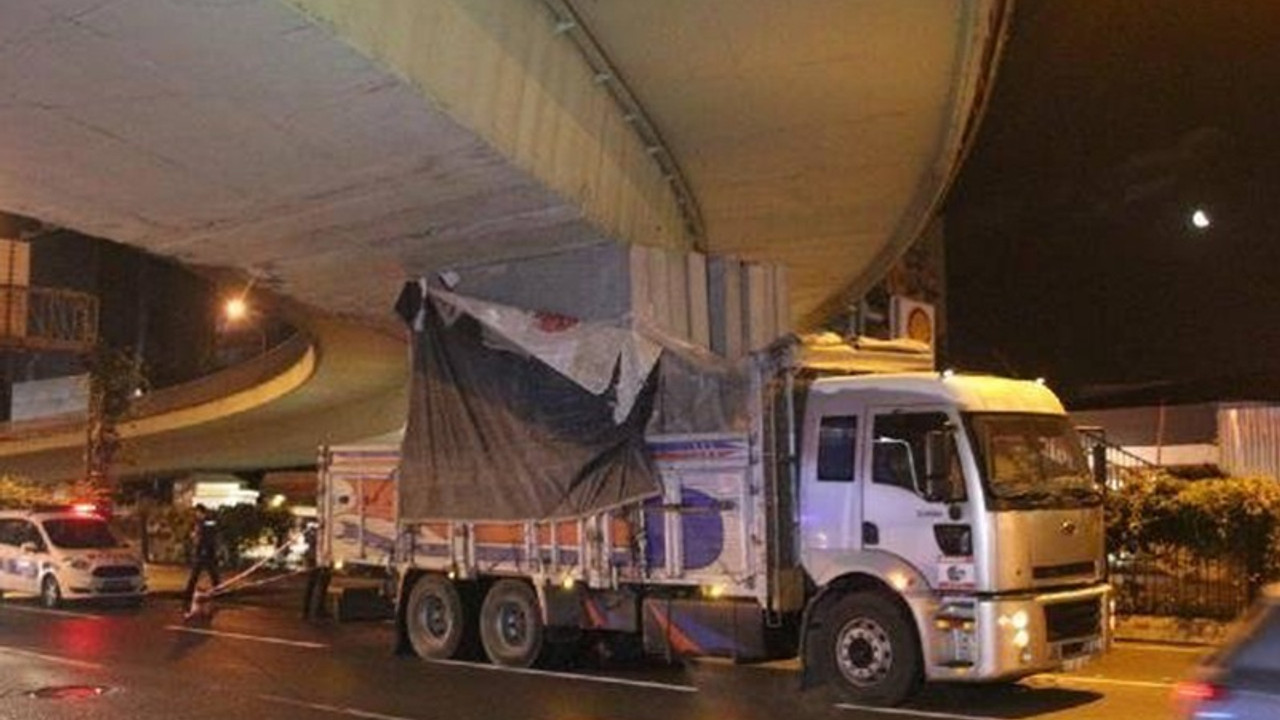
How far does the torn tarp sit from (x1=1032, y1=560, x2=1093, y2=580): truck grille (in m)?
3.55

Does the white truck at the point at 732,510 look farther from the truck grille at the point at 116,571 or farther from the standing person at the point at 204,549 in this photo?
the truck grille at the point at 116,571

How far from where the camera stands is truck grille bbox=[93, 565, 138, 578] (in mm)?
23047

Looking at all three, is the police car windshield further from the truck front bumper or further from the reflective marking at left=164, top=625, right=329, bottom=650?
the truck front bumper

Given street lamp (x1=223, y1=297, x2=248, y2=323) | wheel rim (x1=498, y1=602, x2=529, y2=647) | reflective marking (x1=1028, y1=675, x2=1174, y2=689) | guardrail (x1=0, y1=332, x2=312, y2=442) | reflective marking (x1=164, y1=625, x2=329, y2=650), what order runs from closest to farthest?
reflective marking (x1=1028, y1=675, x2=1174, y2=689)
wheel rim (x1=498, y1=602, x2=529, y2=647)
reflective marking (x1=164, y1=625, x2=329, y2=650)
street lamp (x1=223, y1=297, x2=248, y2=323)
guardrail (x1=0, y1=332, x2=312, y2=442)

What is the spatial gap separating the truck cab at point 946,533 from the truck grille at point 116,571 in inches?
580

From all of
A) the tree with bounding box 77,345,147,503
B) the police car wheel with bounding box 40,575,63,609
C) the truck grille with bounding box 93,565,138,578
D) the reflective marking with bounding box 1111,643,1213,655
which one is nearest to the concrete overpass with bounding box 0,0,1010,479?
the reflective marking with bounding box 1111,643,1213,655

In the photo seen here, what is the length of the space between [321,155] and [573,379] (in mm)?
3667

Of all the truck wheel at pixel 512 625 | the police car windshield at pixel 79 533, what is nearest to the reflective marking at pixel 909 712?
the truck wheel at pixel 512 625

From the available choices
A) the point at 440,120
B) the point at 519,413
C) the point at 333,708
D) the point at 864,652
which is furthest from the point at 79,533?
the point at 864,652

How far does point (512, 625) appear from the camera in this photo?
14578 millimetres

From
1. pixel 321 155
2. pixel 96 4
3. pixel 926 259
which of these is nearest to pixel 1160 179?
pixel 926 259

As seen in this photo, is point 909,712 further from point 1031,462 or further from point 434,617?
point 434,617

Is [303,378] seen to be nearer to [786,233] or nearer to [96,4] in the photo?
[786,233]

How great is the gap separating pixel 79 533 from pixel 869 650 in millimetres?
16640
